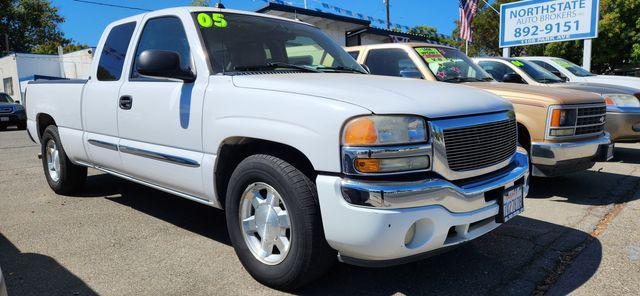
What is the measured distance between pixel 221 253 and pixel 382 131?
183cm

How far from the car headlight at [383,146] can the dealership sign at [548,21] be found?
47.4 ft

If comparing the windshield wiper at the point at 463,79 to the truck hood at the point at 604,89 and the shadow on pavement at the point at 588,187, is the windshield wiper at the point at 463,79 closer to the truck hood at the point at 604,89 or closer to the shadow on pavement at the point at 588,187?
the shadow on pavement at the point at 588,187

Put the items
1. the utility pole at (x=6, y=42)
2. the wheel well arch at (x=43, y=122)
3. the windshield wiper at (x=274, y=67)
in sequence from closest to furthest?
the windshield wiper at (x=274, y=67)
the wheel well arch at (x=43, y=122)
the utility pole at (x=6, y=42)

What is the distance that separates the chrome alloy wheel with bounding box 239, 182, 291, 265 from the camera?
2896 mm

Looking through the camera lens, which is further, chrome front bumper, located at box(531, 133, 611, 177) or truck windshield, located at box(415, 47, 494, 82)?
truck windshield, located at box(415, 47, 494, 82)

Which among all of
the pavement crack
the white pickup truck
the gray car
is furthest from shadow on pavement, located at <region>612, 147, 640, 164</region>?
the white pickup truck

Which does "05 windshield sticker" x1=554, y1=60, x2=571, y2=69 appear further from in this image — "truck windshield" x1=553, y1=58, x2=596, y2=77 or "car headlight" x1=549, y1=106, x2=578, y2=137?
"car headlight" x1=549, y1=106, x2=578, y2=137

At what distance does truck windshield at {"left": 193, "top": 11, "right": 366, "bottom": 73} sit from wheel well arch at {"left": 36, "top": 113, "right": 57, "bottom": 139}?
10.0 ft

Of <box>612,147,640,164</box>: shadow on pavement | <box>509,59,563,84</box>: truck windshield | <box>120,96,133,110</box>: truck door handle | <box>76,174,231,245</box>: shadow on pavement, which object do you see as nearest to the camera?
<box>120,96,133,110</box>: truck door handle

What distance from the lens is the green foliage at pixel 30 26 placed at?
142ft

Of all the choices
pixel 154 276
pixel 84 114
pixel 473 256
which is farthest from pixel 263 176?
pixel 84 114

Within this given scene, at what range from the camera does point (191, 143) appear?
3414 millimetres

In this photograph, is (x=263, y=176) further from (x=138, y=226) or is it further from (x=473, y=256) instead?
(x=138, y=226)

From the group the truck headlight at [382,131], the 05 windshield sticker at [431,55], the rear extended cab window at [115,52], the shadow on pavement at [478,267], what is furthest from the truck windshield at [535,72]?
the rear extended cab window at [115,52]
